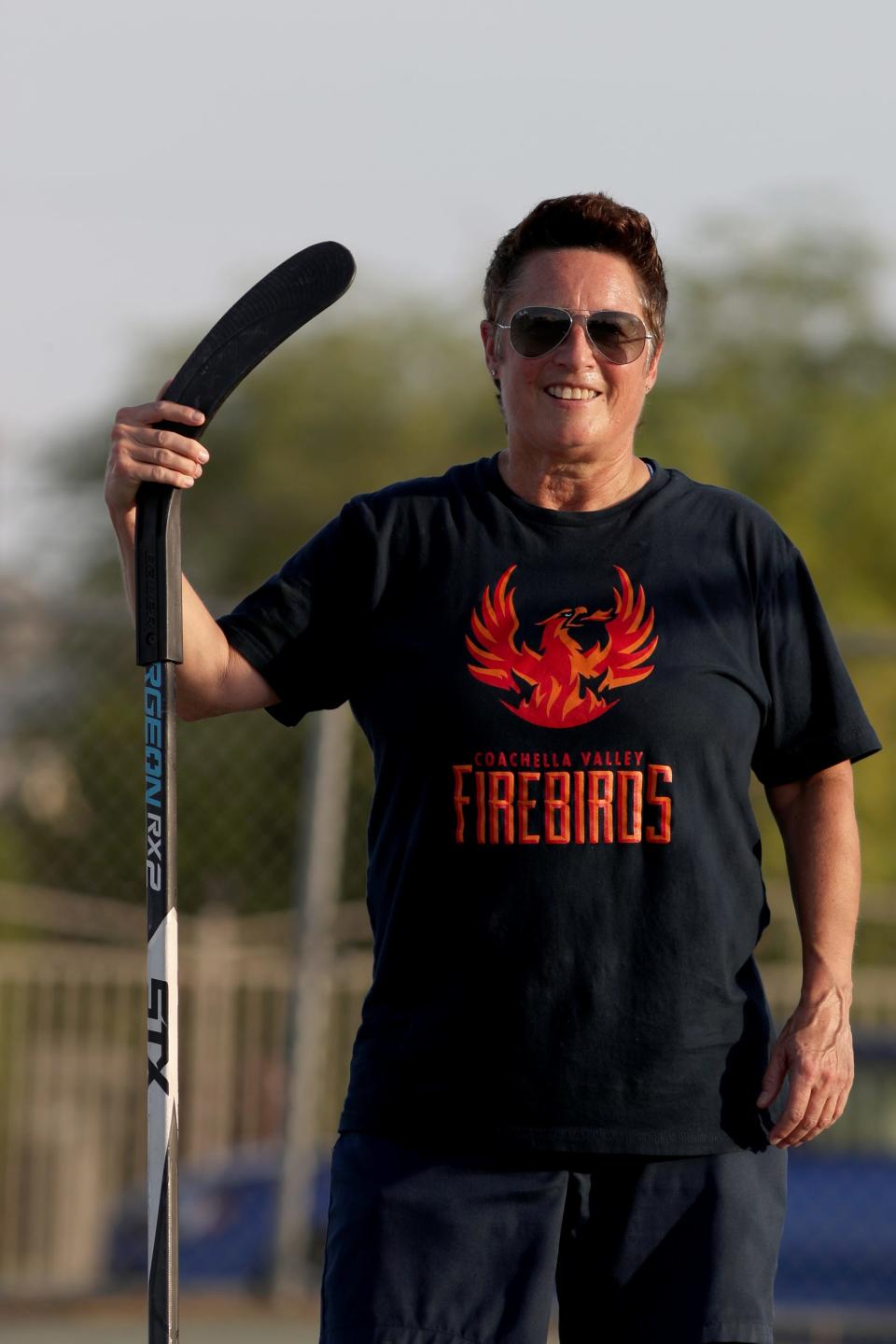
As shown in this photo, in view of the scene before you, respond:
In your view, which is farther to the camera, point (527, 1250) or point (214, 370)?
point (214, 370)

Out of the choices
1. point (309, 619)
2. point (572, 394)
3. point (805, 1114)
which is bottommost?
point (805, 1114)

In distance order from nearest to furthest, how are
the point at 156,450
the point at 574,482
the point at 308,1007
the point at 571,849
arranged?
the point at 571,849 → the point at 156,450 → the point at 574,482 → the point at 308,1007

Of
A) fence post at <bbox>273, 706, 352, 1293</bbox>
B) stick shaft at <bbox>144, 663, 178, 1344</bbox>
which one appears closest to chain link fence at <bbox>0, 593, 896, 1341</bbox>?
fence post at <bbox>273, 706, 352, 1293</bbox>

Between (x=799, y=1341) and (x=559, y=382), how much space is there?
4.37 meters

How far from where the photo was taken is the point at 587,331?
281 centimetres

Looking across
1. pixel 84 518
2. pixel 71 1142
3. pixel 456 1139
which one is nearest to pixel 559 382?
pixel 456 1139

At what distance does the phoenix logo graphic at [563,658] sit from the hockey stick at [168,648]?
0.44 meters

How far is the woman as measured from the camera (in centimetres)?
262

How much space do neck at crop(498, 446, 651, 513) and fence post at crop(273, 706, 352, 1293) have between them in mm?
3592

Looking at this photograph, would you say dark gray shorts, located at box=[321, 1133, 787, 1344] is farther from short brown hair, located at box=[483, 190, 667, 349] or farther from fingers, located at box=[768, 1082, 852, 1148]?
short brown hair, located at box=[483, 190, 667, 349]

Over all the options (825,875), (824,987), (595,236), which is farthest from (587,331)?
(824,987)

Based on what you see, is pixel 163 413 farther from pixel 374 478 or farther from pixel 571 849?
pixel 374 478

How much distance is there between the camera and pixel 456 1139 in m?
2.62

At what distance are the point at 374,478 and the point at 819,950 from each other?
1034 inches
